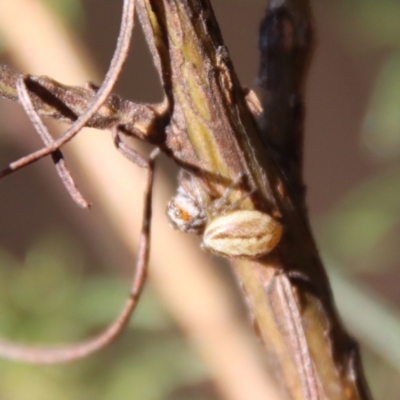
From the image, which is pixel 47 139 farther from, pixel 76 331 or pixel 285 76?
pixel 76 331

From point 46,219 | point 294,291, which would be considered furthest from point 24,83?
point 46,219

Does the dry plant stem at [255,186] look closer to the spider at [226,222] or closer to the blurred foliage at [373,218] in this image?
the spider at [226,222]

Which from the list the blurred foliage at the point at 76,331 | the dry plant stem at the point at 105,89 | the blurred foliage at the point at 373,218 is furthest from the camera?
the blurred foliage at the point at 76,331

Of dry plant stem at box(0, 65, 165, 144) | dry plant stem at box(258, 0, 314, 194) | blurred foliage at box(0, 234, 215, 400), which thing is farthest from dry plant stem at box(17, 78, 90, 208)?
blurred foliage at box(0, 234, 215, 400)

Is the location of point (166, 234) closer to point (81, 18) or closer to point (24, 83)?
point (81, 18)

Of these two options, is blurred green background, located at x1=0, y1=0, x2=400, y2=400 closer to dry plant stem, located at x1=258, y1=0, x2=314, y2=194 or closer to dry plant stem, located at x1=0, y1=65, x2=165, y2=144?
dry plant stem, located at x1=258, y1=0, x2=314, y2=194

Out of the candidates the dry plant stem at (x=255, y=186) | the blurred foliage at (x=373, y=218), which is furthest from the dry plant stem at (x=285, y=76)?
the blurred foliage at (x=373, y=218)


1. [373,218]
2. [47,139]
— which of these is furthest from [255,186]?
[373,218]
